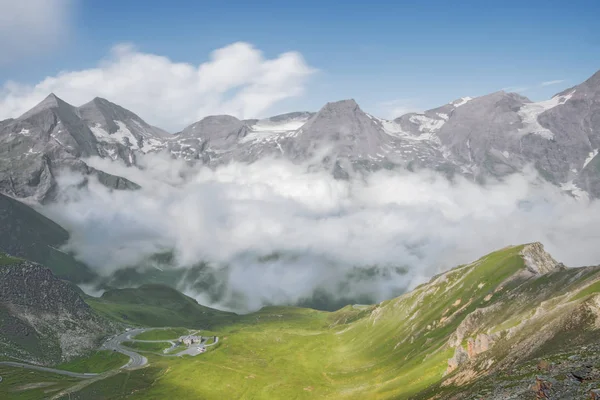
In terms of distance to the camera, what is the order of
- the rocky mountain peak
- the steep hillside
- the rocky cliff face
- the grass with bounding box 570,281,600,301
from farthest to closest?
the rocky mountain peak → the grass with bounding box 570,281,600,301 → the rocky cliff face → the steep hillside

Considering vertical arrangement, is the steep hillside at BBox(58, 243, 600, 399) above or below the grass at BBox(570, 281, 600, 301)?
below

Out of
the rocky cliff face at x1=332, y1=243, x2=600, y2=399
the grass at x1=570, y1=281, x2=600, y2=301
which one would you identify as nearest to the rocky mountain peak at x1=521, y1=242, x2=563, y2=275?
the rocky cliff face at x1=332, y1=243, x2=600, y2=399

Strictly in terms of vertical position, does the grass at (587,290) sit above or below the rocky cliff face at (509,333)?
above

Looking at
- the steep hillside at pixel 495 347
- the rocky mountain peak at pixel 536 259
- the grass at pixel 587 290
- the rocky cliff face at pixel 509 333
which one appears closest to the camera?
the steep hillside at pixel 495 347

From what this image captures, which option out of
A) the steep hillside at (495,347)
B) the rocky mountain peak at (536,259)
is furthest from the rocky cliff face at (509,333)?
the steep hillside at (495,347)

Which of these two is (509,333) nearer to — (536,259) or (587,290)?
(587,290)

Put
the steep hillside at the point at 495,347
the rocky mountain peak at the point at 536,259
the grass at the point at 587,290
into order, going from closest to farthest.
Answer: the steep hillside at the point at 495,347 < the grass at the point at 587,290 < the rocky mountain peak at the point at 536,259

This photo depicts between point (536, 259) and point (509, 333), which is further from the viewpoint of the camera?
point (536, 259)

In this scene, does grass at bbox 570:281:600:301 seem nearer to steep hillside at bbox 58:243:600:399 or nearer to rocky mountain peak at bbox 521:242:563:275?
steep hillside at bbox 58:243:600:399

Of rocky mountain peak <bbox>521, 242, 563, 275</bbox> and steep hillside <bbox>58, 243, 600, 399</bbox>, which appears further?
rocky mountain peak <bbox>521, 242, 563, 275</bbox>

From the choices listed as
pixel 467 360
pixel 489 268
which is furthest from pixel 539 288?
pixel 489 268

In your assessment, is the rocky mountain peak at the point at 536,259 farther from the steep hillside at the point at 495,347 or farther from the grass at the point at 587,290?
the grass at the point at 587,290

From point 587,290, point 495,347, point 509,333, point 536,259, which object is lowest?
point 495,347

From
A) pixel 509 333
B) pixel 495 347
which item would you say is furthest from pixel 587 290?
pixel 495 347
